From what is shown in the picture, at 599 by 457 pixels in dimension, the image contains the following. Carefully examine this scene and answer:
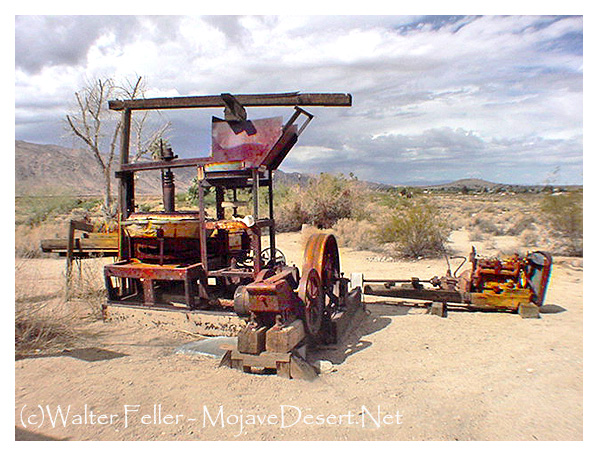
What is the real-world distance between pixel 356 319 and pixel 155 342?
270 cm

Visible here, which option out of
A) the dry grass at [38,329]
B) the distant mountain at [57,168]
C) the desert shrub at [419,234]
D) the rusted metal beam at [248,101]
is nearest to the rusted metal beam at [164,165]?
the rusted metal beam at [248,101]

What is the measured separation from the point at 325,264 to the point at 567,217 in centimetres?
975

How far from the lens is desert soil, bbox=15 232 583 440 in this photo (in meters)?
3.45

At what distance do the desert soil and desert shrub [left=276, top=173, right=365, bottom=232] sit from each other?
46.9ft

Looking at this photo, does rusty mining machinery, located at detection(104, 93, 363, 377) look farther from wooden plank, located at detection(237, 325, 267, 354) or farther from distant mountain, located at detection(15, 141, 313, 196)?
distant mountain, located at detection(15, 141, 313, 196)

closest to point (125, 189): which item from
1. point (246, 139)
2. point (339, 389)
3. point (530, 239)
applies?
point (246, 139)

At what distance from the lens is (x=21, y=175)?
218ft

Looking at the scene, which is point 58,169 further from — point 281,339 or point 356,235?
point 281,339

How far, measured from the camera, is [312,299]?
5133 millimetres

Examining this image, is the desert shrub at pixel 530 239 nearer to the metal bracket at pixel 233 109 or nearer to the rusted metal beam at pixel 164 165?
the metal bracket at pixel 233 109

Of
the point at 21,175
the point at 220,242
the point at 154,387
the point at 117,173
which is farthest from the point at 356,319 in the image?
the point at 21,175

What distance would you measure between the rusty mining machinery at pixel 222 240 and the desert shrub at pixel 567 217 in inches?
323

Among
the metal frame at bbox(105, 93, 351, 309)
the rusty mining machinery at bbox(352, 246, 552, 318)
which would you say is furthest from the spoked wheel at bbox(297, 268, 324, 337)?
the rusty mining machinery at bbox(352, 246, 552, 318)

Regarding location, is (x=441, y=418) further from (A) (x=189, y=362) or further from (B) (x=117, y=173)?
(B) (x=117, y=173)
